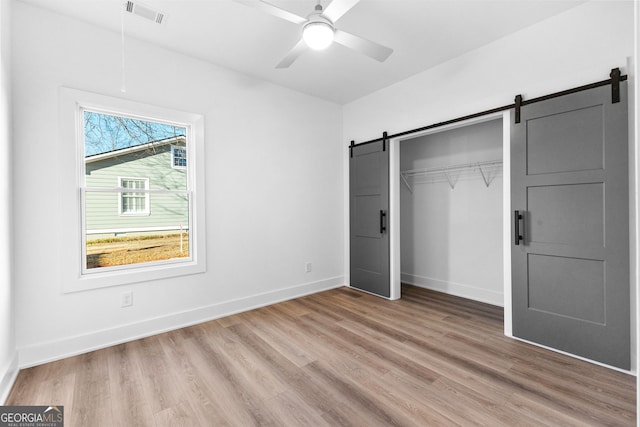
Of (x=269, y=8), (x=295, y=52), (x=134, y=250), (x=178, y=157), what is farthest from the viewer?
(x=178, y=157)

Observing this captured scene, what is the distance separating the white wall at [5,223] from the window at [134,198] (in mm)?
778

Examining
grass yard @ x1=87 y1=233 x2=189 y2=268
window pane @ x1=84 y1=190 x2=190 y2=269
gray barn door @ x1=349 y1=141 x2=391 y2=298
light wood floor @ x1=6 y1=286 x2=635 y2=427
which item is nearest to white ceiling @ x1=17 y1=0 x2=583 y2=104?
gray barn door @ x1=349 y1=141 x2=391 y2=298

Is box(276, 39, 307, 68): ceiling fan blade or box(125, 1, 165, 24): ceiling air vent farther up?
box(125, 1, 165, 24): ceiling air vent

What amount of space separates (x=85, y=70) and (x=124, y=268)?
6.01ft

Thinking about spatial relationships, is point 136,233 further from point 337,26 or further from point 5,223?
point 337,26

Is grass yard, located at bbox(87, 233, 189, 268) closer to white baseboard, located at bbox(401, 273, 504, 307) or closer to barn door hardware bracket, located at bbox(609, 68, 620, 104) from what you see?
white baseboard, located at bbox(401, 273, 504, 307)

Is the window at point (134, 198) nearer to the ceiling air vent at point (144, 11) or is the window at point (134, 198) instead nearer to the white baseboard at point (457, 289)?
the ceiling air vent at point (144, 11)

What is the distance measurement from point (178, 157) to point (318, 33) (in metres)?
2.04

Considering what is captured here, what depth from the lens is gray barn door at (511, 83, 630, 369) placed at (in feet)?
7.14

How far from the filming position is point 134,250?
2.93m

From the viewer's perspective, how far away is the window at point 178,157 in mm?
3156

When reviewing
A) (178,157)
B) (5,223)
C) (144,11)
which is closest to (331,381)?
(5,223)

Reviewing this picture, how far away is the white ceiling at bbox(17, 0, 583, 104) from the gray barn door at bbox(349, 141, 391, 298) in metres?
1.22

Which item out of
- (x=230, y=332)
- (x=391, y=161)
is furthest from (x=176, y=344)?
(x=391, y=161)
